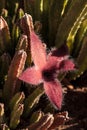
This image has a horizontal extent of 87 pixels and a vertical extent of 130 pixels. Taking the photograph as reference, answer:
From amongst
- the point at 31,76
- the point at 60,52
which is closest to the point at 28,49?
the point at 60,52

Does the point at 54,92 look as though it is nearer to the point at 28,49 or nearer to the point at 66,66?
the point at 66,66

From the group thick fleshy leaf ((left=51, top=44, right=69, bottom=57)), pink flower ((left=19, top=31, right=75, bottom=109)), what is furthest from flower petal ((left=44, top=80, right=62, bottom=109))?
thick fleshy leaf ((left=51, top=44, right=69, bottom=57))

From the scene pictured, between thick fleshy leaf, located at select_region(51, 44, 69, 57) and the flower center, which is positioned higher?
thick fleshy leaf, located at select_region(51, 44, 69, 57)

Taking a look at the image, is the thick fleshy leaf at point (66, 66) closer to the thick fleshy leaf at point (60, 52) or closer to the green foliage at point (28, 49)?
the thick fleshy leaf at point (60, 52)

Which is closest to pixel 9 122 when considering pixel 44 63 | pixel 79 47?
pixel 44 63

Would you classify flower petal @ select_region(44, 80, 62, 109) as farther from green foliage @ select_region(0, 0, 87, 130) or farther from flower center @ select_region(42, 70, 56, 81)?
green foliage @ select_region(0, 0, 87, 130)

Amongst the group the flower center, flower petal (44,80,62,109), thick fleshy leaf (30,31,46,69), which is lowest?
flower petal (44,80,62,109)

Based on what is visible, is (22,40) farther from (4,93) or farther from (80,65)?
(80,65)
